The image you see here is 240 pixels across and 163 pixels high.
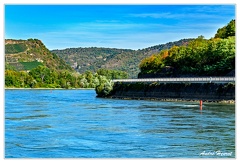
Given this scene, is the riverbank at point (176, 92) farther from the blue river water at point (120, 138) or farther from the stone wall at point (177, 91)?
the blue river water at point (120, 138)

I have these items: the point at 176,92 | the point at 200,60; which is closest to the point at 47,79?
the point at 200,60

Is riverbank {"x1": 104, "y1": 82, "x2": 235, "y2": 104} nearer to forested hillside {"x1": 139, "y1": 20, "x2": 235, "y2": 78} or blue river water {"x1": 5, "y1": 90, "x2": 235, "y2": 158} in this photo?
forested hillside {"x1": 139, "y1": 20, "x2": 235, "y2": 78}

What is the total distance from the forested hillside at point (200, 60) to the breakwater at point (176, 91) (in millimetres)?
12588

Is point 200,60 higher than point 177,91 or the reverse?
higher

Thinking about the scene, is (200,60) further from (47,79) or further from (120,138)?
(47,79)

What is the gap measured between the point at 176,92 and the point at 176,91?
0.19 metres

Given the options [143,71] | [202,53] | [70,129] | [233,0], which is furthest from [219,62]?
[233,0]

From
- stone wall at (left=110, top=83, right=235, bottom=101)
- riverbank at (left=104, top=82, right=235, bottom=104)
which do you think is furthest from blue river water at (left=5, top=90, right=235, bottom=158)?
stone wall at (left=110, top=83, right=235, bottom=101)

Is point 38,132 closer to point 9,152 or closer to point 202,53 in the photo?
point 9,152

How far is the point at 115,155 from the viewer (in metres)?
18.4

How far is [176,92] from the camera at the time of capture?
67.4 metres

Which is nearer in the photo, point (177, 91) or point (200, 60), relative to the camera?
point (177, 91)

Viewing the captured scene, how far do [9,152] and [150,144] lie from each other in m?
6.25

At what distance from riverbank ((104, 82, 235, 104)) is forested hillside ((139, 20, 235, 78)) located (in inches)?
497
